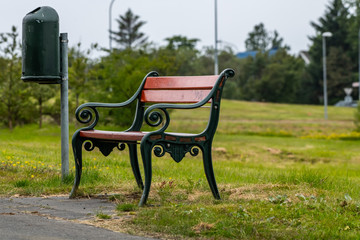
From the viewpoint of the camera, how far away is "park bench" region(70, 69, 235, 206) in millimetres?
4816

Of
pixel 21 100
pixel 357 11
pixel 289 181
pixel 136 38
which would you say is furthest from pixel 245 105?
pixel 289 181

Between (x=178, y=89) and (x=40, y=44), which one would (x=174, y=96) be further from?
(x=40, y=44)

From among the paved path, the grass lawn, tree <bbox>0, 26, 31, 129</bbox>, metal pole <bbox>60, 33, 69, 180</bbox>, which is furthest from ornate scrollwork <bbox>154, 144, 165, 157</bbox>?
tree <bbox>0, 26, 31, 129</bbox>

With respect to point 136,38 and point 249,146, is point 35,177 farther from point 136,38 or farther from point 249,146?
point 136,38

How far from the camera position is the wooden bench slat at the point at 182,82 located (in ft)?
17.7

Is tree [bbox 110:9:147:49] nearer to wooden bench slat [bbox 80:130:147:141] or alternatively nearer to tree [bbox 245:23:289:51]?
tree [bbox 245:23:289:51]

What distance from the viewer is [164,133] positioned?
484cm

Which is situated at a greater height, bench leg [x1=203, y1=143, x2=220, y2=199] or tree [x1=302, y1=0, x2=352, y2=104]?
tree [x1=302, y1=0, x2=352, y2=104]

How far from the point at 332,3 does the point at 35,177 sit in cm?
6457

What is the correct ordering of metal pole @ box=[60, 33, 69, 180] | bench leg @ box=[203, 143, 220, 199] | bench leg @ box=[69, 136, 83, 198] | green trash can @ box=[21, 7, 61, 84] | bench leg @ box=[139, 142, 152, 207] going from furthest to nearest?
metal pole @ box=[60, 33, 69, 180]
green trash can @ box=[21, 7, 61, 84]
bench leg @ box=[69, 136, 83, 198]
bench leg @ box=[203, 143, 220, 199]
bench leg @ box=[139, 142, 152, 207]

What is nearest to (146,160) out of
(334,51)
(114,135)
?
(114,135)

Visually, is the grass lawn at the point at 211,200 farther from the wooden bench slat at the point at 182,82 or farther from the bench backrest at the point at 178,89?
the wooden bench slat at the point at 182,82

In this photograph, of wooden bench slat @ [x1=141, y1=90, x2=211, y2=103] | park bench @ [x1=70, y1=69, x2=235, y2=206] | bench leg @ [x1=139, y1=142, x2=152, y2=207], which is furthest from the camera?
wooden bench slat @ [x1=141, y1=90, x2=211, y2=103]

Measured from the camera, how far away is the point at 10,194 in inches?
226
